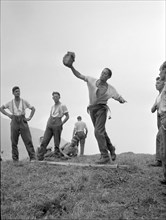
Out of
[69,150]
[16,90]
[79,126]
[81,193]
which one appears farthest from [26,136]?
[79,126]

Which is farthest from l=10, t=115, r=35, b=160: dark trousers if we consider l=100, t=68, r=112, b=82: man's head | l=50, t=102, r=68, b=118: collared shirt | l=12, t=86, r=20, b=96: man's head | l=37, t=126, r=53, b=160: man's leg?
l=100, t=68, r=112, b=82: man's head

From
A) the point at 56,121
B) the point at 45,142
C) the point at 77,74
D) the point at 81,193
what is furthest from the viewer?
the point at 56,121

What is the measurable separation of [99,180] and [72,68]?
3105 mm

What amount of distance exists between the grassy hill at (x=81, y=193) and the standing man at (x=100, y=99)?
2.49 feet

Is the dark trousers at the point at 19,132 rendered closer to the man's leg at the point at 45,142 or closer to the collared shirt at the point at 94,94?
the man's leg at the point at 45,142

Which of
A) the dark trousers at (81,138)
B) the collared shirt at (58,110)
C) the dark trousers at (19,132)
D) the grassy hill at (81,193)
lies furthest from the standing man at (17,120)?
the dark trousers at (81,138)

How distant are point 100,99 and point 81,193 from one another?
3.08m

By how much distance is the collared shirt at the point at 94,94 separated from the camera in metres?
7.88

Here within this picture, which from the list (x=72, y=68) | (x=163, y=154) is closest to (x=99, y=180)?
(x=163, y=154)

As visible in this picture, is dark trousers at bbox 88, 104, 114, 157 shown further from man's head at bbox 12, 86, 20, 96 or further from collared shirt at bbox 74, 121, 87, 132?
collared shirt at bbox 74, 121, 87, 132

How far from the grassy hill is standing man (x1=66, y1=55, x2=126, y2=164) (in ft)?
2.49

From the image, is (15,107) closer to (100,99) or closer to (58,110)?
(58,110)

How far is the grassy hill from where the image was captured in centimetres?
459

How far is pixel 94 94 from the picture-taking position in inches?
310
